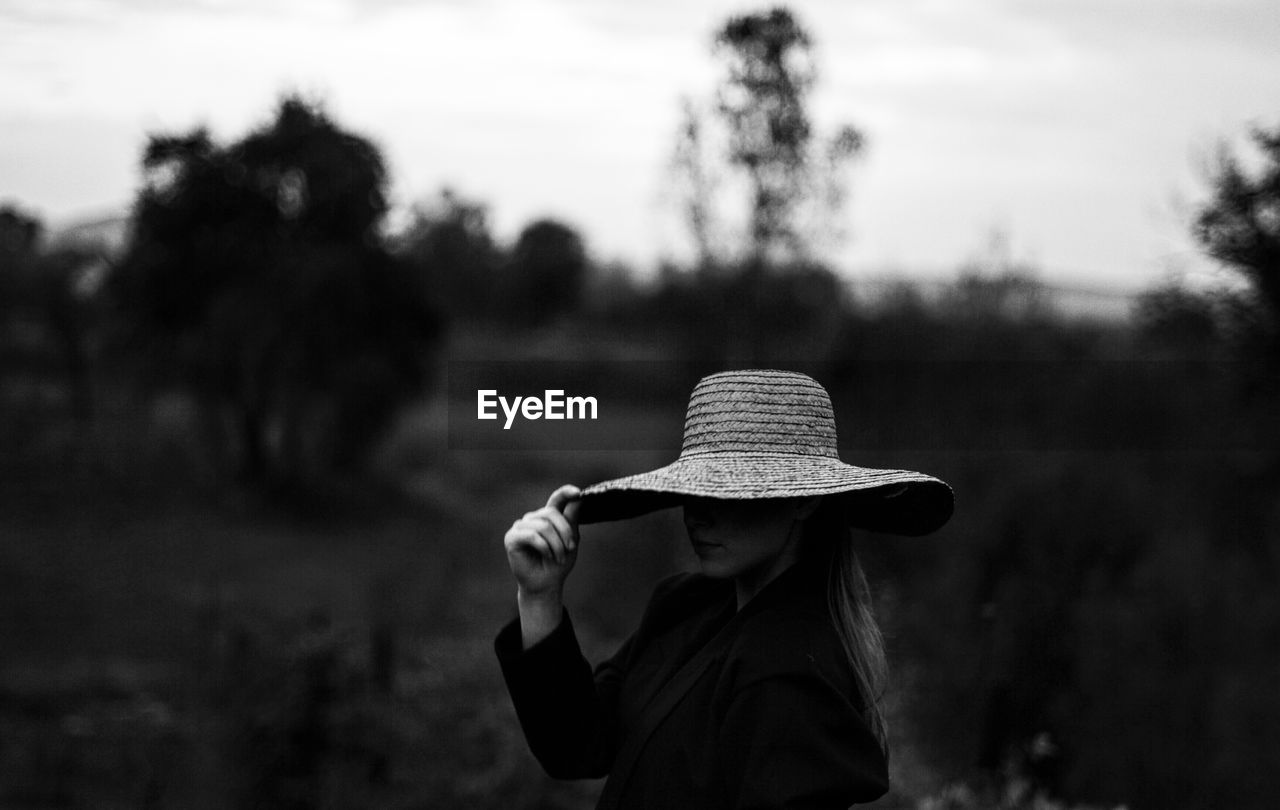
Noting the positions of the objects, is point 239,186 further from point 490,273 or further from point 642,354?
point 490,273

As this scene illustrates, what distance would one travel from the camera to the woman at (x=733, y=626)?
1.43 meters

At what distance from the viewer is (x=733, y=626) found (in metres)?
1.62

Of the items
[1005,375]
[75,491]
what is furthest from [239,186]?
[1005,375]

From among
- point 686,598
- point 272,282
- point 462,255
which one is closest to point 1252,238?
point 686,598

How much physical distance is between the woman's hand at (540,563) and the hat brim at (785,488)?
0.30 feet

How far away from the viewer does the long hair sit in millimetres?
1627

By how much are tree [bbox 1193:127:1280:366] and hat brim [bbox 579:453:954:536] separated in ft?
27.3

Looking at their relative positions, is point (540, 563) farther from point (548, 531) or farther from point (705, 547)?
point (705, 547)

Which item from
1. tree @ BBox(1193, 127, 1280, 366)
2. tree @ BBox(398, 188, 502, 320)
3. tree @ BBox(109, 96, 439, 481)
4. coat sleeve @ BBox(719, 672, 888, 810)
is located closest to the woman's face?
coat sleeve @ BBox(719, 672, 888, 810)

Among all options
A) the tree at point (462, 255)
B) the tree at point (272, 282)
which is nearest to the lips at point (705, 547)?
the tree at point (272, 282)

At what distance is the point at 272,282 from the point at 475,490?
527 centimetres

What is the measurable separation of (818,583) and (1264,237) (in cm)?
869

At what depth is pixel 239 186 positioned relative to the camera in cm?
1812

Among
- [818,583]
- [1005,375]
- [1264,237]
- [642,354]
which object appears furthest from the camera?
[642,354]
